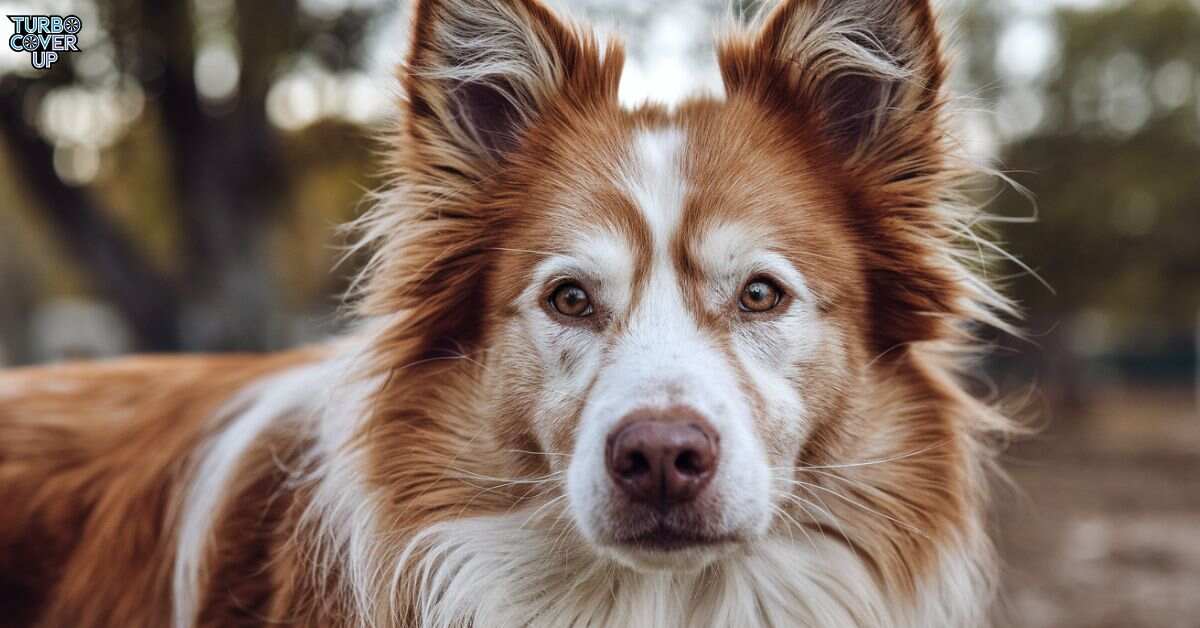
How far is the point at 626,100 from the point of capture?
3.75 m

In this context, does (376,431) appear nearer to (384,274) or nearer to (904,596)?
(384,274)

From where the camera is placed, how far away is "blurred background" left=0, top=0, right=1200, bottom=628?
7387mm

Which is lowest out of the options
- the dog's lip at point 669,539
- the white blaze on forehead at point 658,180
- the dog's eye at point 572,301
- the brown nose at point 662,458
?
the dog's lip at point 669,539

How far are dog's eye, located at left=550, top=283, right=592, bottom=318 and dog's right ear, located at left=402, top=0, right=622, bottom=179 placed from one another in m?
0.61

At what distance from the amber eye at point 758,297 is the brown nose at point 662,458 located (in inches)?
22.4

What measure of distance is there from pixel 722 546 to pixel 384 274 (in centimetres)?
154

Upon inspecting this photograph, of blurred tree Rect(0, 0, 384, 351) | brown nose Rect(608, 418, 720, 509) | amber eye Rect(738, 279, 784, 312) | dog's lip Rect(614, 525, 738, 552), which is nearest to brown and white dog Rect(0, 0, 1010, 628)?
amber eye Rect(738, 279, 784, 312)

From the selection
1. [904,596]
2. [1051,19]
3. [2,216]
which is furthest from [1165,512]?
[2,216]

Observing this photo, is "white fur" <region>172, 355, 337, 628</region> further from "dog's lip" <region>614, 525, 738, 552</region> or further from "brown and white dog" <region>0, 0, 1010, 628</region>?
"dog's lip" <region>614, 525, 738, 552</region>

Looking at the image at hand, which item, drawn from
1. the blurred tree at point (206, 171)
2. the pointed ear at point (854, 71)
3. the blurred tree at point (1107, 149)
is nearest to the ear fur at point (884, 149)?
the pointed ear at point (854, 71)

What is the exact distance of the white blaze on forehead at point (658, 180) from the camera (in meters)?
3.20

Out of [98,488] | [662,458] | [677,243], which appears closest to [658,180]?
[677,243]

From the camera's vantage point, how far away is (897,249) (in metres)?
3.50

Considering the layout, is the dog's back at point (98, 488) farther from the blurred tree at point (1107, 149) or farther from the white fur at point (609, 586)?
the blurred tree at point (1107, 149)
